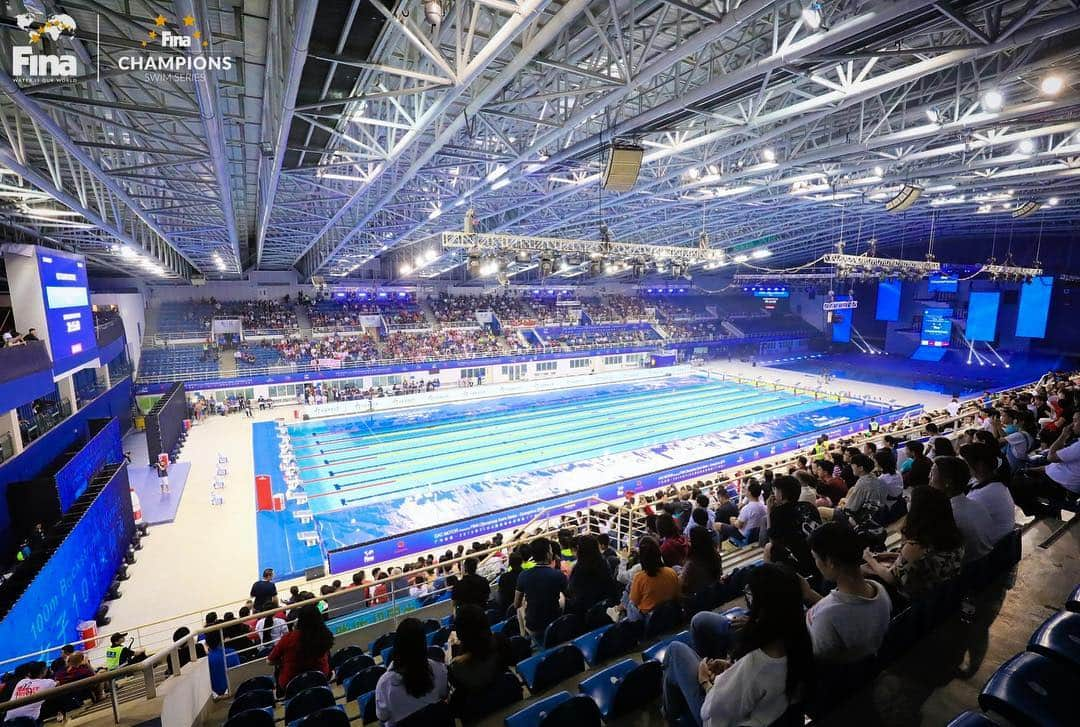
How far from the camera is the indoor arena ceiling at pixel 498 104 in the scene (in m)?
5.62

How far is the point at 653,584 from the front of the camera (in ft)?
13.0

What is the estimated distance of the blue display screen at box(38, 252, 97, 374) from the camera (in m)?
11.2

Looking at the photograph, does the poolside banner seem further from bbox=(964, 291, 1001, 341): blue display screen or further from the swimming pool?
bbox=(964, 291, 1001, 341): blue display screen

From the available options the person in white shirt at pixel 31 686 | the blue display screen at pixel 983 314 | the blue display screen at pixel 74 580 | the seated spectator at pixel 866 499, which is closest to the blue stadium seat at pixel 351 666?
the person in white shirt at pixel 31 686

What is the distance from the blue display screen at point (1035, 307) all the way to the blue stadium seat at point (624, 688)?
135ft

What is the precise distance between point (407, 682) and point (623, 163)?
8.04 meters

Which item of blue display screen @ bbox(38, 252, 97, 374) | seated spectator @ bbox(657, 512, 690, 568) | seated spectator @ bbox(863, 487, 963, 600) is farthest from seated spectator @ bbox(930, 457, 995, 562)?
Answer: blue display screen @ bbox(38, 252, 97, 374)

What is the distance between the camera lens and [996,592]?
12.1 feet

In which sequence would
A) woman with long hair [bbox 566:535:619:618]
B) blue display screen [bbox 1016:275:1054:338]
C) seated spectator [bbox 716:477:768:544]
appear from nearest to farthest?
woman with long hair [bbox 566:535:619:618]
seated spectator [bbox 716:477:768:544]
blue display screen [bbox 1016:275:1054:338]

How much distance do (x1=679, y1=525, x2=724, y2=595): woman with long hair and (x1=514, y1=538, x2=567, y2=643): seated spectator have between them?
1.05 m

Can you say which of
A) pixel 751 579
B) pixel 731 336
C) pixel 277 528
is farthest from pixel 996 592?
pixel 731 336

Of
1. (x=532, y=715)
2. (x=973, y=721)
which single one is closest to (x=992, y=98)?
(x=973, y=721)

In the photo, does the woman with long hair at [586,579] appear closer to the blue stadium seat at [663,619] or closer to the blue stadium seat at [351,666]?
the blue stadium seat at [663,619]

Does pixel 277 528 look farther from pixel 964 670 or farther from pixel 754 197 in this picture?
pixel 754 197
